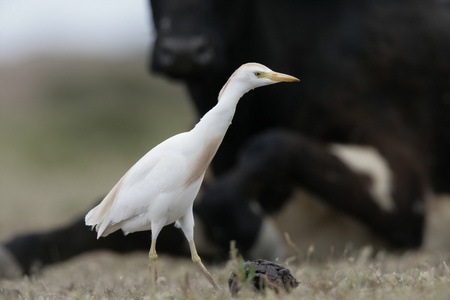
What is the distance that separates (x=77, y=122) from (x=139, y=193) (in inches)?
482

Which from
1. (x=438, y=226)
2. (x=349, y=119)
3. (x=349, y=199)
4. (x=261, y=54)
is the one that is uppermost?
(x=261, y=54)

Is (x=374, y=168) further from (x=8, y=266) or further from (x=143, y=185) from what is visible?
(x=143, y=185)

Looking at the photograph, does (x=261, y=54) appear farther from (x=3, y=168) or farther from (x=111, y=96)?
(x=111, y=96)

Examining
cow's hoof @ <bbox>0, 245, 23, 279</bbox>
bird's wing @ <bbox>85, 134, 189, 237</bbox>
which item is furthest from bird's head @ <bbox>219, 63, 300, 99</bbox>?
cow's hoof @ <bbox>0, 245, 23, 279</bbox>

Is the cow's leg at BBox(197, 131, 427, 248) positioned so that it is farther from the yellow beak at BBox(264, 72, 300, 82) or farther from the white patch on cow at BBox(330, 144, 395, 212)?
the yellow beak at BBox(264, 72, 300, 82)

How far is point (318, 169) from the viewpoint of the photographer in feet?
12.5

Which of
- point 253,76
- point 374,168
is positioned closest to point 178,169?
point 253,76

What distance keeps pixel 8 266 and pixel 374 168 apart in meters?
1.75

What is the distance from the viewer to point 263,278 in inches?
78.3

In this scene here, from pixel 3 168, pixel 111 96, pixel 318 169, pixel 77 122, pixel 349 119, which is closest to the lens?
pixel 318 169

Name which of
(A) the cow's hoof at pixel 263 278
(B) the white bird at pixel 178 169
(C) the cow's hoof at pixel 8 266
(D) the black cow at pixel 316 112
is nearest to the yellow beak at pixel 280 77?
(B) the white bird at pixel 178 169

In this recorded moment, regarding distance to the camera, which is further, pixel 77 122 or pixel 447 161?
pixel 77 122

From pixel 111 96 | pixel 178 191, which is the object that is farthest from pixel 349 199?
pixel 111 96

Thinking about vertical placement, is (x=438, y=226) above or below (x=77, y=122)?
above
